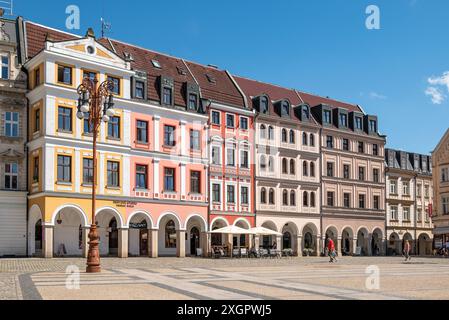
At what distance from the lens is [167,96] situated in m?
47.6

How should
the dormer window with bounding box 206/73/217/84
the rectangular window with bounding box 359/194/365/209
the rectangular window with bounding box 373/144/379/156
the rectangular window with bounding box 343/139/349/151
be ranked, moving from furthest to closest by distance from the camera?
the rectangular window with bounding box 373/144/379/156, the rectangular window with bounding box 359/194/365/209, the rectangular window with bounding box 343/139/349/151, the dormer window with bounding box 206/73/217/84

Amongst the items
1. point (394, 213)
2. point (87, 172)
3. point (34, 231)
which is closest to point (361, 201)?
point (394, 213)

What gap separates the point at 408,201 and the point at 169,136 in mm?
34374

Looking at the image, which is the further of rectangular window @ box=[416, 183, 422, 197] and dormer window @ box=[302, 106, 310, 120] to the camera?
rectangular window @ box=[416, 183, 422, 197]

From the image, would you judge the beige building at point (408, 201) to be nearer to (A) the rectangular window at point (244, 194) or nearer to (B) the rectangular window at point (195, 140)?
(A) the rectangular window at point (244, 194)

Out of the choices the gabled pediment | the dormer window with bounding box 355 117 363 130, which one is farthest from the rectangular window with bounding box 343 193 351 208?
the gabled pediment

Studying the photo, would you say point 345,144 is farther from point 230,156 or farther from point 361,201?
point 230,156

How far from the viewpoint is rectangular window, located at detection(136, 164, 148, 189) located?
148 feet

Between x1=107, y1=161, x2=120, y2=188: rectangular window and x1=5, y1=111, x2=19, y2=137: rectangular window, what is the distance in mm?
6603

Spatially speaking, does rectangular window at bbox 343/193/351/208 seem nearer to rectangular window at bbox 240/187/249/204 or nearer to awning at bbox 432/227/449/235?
awning at bbox 432/227/449/235

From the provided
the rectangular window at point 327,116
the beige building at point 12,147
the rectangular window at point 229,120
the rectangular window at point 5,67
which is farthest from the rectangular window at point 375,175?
the rectangular window at point 5,67

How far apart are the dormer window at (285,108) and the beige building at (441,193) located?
704 inches
